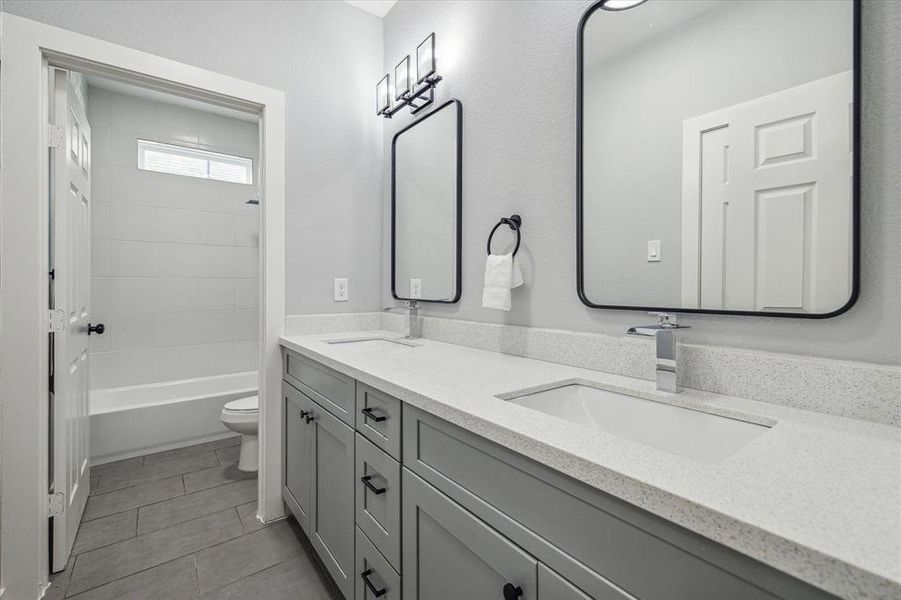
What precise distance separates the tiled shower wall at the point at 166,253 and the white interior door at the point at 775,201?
3.45 metres

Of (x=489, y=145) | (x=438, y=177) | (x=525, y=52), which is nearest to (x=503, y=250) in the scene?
(x=489, y=145)

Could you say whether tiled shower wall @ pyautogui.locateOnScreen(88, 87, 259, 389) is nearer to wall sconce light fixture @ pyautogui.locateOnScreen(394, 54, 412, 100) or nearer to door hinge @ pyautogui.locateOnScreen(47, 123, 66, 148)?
door hinge @ pyautogui.locateOnScreen(47, 123, 66, 148)

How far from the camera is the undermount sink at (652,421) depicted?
2.73 feet

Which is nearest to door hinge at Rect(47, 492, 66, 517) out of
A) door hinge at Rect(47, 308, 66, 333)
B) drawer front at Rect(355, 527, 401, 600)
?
door hinge at Rect(47, 308, 66, 333)

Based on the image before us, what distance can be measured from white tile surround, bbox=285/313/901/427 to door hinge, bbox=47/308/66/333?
5.58 ft

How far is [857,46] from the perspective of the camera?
786 millimetres

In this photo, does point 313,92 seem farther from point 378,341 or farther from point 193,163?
point 193,163

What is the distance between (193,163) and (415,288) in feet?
8.40

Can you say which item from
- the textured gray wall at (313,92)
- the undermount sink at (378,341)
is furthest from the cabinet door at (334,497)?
the textured gray wall at (313,92)

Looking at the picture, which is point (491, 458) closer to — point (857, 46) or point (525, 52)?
point (857, 46)

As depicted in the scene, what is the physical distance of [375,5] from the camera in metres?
2.24

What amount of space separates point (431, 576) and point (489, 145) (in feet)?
4.71

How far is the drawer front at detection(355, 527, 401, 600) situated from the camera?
109 cm

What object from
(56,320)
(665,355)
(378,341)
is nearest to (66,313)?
(56,320)
